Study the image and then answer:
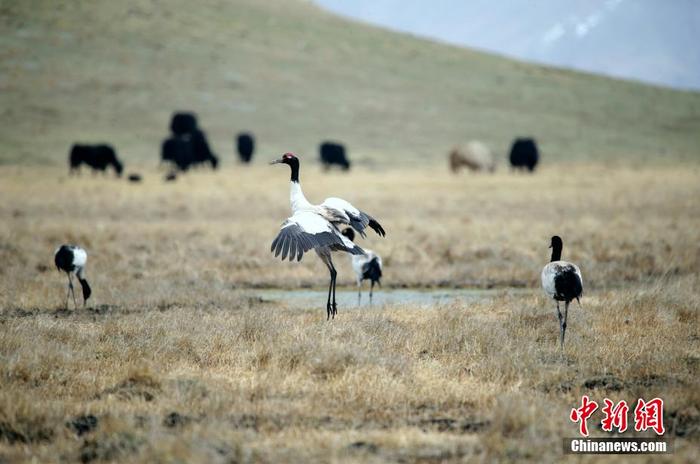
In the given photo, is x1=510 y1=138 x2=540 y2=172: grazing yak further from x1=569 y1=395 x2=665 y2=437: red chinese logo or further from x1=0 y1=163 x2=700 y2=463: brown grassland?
x1=569 y1=395 x2=665 y2=437: red chinese logo

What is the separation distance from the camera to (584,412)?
6.88 meters

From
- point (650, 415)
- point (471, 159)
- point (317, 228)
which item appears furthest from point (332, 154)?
point (650, 415)

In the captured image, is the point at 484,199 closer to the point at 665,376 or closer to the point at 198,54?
the point at 665,376

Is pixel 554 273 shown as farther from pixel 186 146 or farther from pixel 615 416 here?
pixel 186 146

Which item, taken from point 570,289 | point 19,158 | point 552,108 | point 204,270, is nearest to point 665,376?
point 570,289

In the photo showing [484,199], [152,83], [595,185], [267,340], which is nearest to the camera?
[267,340]

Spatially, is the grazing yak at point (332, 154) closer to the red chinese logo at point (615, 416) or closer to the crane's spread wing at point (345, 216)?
the crane's spread wing at point (345, 216)

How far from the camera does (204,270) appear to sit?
1605cm

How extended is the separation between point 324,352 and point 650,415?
3.00 m

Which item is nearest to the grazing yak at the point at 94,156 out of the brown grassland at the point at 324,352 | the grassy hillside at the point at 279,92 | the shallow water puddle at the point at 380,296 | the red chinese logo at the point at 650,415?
the grassy hillside at the point at 279,92

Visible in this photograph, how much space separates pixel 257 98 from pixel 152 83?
8836 mm
